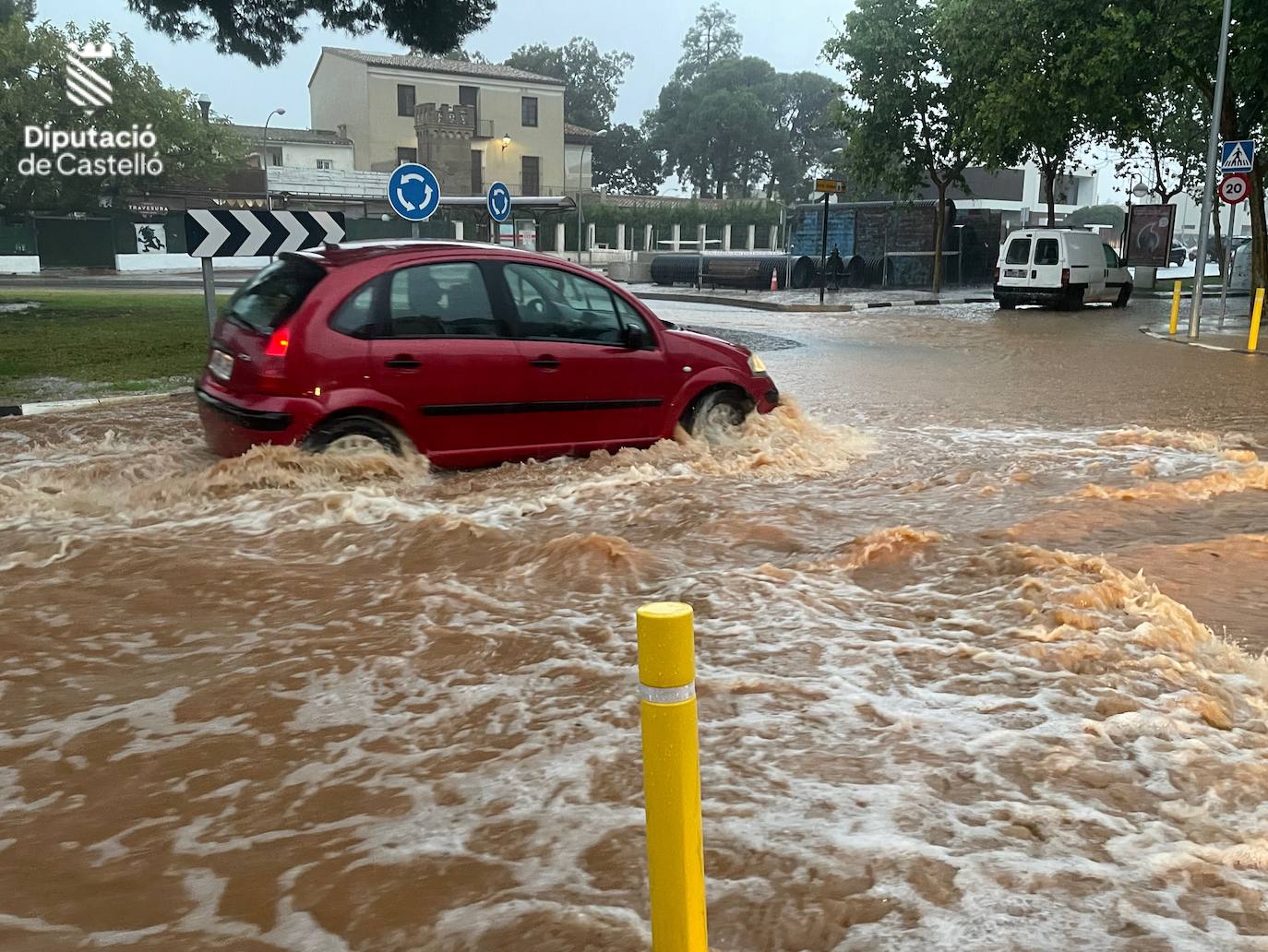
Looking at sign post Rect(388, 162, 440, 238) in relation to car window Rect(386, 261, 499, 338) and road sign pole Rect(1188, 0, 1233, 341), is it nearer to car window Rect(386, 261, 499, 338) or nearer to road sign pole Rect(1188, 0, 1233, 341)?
car window Rect(386, 261, 499, 338)

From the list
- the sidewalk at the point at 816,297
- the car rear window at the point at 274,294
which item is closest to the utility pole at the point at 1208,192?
the sidewalk at the point at 816,297

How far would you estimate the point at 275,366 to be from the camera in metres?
6.61

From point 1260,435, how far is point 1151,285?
31.6 m

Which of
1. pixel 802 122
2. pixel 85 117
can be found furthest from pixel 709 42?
pixel 85 117

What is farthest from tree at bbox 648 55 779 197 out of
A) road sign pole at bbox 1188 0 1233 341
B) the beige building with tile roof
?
road sign pole at bbox 1188 0 1233 341

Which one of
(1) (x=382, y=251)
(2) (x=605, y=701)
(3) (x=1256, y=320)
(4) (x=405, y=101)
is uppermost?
(4) (x=405, y=101)

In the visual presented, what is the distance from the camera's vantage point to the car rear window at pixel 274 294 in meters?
6.80

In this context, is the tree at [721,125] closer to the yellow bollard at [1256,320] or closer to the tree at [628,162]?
the tree at [628,162]

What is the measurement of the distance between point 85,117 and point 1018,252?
1459 inches

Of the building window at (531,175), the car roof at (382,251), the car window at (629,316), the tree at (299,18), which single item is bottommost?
the car window at (629,316)

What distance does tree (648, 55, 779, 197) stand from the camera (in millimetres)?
84750

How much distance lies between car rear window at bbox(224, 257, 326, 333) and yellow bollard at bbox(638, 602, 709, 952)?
5356mm

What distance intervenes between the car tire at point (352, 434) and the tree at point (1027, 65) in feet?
64.2

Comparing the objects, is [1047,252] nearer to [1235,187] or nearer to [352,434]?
[1235,187]
